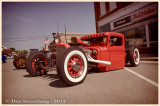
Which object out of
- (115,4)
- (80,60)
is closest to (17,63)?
(80,60)

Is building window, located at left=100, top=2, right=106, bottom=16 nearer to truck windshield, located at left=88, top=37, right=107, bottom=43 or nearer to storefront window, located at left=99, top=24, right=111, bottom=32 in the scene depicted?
storefront window, located at left=99, top=24, right=111, bottom=32

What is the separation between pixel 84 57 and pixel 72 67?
416mm

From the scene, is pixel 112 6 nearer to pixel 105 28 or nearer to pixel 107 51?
pixel 105 28

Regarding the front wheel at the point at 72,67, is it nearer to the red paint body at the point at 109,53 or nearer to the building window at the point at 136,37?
the red paint body at the point at 109,53

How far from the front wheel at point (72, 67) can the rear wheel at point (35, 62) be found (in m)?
1.45

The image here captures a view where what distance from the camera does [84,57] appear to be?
2.64m

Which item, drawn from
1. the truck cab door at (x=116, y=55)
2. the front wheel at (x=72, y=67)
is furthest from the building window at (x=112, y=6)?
the front wheel at (x=72, y=67)

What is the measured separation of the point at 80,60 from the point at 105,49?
140 cm

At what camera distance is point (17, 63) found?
19.9 ft

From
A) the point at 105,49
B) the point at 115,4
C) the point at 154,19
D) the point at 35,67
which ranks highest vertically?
the point at 115,4

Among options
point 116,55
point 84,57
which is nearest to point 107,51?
point 116,55

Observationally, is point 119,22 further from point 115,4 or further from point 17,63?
point 17,63

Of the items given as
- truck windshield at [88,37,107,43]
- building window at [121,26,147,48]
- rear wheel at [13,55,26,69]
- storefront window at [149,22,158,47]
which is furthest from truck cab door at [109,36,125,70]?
building window at [121,26,147,48]

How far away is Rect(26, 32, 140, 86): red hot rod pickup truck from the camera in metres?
2.25
